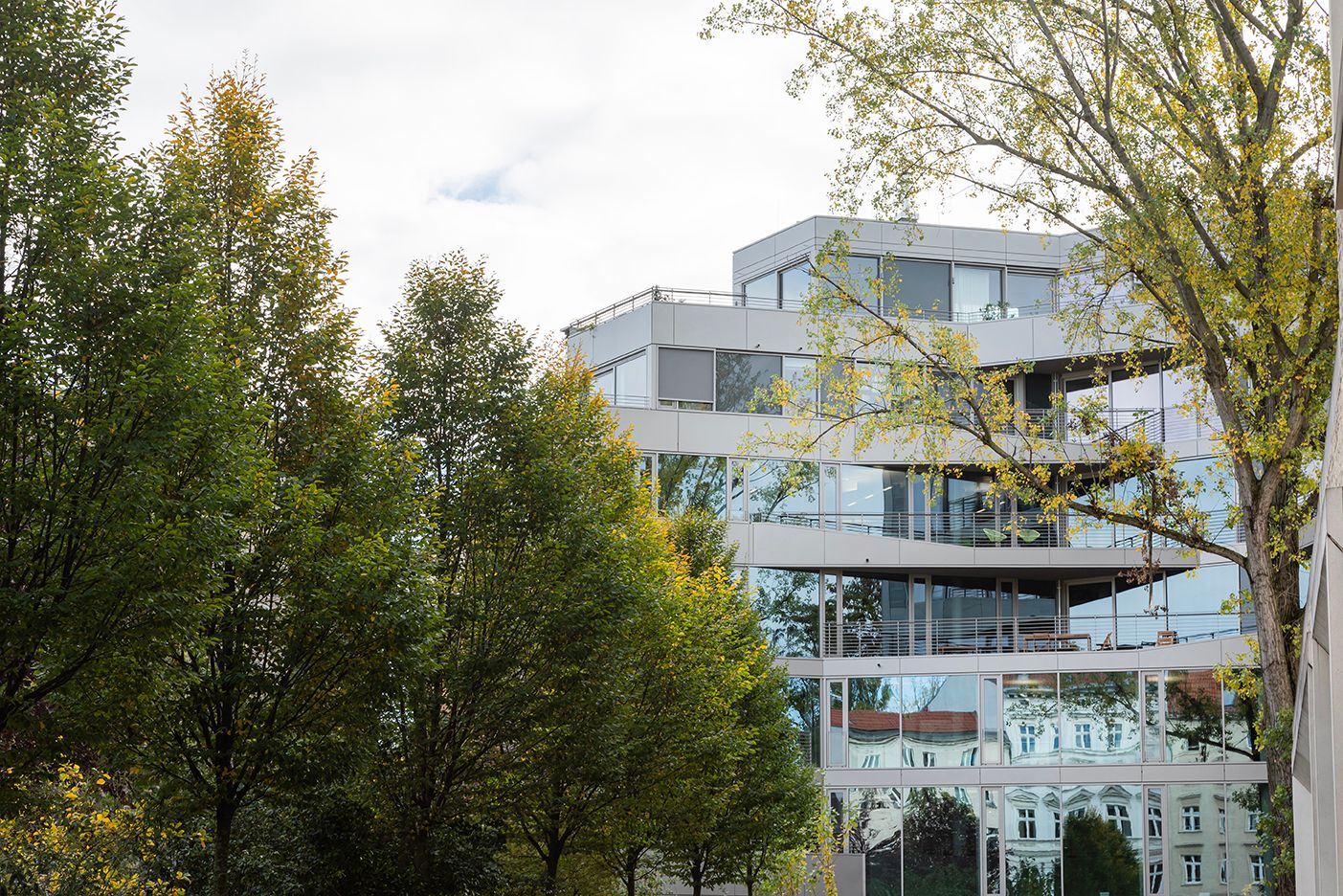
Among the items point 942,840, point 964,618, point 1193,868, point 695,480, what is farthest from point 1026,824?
point 695,480

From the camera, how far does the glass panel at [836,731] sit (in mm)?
36469

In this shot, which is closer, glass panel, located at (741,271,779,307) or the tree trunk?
the tree trunk

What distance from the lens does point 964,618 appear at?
128 ft

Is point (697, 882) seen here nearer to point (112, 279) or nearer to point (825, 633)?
point (825, 633)

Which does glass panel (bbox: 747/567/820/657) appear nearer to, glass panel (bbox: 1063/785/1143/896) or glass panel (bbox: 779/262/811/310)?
glass panel (bbox: 1063/785/1143/896)

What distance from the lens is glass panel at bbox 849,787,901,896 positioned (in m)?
35.6

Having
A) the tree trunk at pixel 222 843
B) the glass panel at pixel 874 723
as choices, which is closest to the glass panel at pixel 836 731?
the glass panel at pixel 874 723

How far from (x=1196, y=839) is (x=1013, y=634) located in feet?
24.0

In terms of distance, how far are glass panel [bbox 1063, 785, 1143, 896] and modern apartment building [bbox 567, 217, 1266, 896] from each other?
0.15 ft

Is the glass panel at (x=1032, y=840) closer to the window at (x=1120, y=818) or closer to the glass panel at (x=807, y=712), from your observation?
the window at (x=1120, y=818)

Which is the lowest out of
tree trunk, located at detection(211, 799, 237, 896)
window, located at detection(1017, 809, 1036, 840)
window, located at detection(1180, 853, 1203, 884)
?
window, located at detection(1180, 853, 1203, 884)

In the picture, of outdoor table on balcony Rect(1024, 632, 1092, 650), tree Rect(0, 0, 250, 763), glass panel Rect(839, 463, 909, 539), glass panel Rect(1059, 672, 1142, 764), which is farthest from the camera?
glass panel Rect(839, 463, 909, 539)

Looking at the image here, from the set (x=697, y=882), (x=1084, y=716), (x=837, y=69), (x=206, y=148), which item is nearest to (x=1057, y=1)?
(x=837, y=69)

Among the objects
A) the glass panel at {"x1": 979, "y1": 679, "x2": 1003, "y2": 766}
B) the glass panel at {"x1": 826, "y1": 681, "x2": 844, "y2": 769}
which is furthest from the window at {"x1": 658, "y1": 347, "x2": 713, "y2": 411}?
the glass panel at {"x1": 979, "y1": 679, "x2": 1003, "y2": 766}
